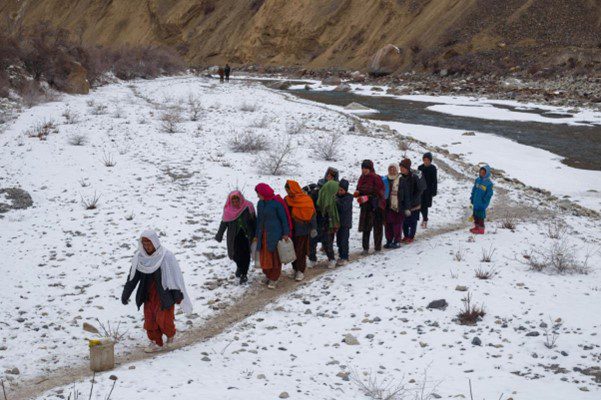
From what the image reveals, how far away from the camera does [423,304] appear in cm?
625

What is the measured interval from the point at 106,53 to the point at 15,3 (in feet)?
193

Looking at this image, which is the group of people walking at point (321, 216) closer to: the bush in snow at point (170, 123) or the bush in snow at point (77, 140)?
the bush in snow at point (77, 140)

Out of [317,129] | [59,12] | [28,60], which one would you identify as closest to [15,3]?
[59,12]

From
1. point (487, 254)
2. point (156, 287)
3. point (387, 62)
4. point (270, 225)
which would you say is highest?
point (387, 62)

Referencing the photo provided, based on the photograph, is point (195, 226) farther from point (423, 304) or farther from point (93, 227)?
point (423, 304)

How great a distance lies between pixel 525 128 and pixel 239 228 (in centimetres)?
1725

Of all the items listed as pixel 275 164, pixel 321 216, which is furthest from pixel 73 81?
pixel 321 216

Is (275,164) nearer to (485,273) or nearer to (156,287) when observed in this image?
(485,273)

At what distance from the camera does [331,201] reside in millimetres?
7953

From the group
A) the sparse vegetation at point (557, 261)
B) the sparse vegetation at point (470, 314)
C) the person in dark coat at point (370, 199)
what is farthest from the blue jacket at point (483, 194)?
the sparse vegetation at point (470, 314)

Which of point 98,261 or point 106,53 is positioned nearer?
point 98,261

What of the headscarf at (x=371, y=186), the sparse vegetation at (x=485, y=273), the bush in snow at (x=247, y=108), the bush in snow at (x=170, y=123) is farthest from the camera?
the bush in snow at (x=247, y=108)

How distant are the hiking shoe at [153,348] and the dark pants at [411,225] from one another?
456cm

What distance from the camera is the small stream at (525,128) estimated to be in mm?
17172
